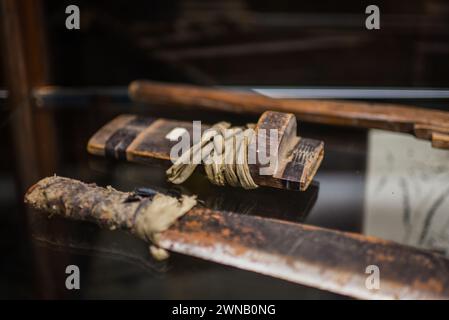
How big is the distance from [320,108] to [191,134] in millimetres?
483

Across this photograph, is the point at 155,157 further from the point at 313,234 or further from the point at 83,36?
the point at 83,36

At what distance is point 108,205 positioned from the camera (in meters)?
1.17

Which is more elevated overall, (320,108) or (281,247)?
(320,108)

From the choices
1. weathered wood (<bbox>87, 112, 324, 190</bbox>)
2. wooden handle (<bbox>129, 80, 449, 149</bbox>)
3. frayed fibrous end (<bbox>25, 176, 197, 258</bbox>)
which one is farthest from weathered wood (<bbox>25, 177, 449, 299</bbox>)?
wooden handle (<bbox>129, 80, 449, 149</bbox>)

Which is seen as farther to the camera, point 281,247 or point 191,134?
point 191,134

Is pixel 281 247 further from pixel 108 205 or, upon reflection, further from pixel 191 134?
pixel 191 134

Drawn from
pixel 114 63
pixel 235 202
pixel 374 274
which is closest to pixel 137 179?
pixel 235 202

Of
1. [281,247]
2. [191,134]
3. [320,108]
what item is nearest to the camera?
[281,247]

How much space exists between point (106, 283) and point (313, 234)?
445 millimetres

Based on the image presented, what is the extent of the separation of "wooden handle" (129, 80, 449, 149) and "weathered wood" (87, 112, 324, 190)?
319mm

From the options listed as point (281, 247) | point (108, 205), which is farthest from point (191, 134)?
point (281, 247)

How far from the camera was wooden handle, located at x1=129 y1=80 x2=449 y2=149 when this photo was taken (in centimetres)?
158

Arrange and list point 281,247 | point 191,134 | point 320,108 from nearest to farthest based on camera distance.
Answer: point 281,247 < point 191,134 < point 320,108

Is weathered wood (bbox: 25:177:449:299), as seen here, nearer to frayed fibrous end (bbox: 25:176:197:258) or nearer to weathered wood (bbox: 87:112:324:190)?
frayed fibrous end (bbox: 25:176:197:258)
